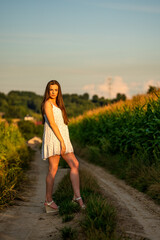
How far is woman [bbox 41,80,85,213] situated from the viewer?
15.2ft

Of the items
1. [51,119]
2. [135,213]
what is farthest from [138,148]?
[51,119]

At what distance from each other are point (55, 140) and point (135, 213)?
6.16 feet

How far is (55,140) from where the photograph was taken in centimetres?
467

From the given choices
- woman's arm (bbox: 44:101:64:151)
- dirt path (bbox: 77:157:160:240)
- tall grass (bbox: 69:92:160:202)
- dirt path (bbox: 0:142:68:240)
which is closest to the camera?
dirt path (bbox: 77:157:160:240)

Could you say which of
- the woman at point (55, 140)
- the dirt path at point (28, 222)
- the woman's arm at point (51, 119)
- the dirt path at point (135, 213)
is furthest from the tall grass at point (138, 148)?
the woman's arm at point (51, 119)

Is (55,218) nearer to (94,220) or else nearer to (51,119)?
(94,220)

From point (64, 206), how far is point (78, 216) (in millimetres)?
506

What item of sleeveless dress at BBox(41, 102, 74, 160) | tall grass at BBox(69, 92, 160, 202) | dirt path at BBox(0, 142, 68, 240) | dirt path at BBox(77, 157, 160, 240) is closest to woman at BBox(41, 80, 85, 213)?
sleeveless dress at BBox(41, 102, 74, 160)

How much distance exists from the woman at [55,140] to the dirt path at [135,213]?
0.81 meters

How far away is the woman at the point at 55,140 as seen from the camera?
462 centimetres

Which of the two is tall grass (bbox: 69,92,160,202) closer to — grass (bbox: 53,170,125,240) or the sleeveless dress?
grass (bbox: 53,170,125,240)

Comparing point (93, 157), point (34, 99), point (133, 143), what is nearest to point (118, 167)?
point (133, 143)

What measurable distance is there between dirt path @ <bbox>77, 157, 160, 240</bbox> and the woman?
815 millimetres

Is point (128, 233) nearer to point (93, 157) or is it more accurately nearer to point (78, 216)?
point (78, 216)
